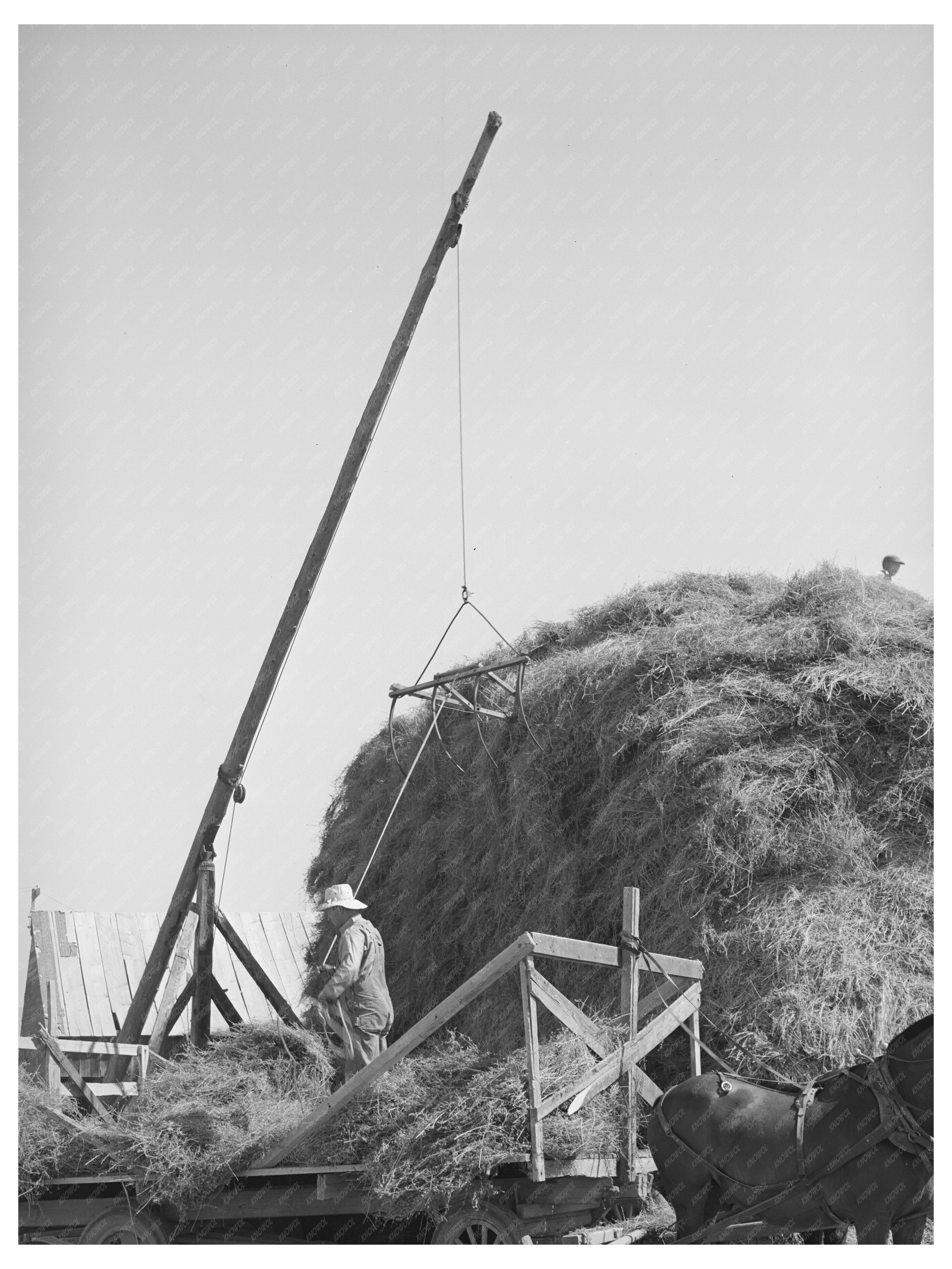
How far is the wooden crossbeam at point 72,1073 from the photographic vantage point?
313 inches

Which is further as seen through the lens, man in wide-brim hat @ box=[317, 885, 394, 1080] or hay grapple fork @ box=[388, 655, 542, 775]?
hay grapple fork @ box=[388, 655, 542, 775]

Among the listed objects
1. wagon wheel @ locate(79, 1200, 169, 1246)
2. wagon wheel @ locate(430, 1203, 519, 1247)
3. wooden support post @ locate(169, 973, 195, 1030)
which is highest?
wooden support post @ locate(169, 973, 195, 1030)

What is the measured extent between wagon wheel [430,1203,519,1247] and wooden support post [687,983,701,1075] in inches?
53.1

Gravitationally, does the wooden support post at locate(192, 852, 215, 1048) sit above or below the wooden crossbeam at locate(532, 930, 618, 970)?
below

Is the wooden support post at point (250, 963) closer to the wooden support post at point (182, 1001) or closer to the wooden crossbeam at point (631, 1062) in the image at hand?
the wooden support post at point (182, 1001)

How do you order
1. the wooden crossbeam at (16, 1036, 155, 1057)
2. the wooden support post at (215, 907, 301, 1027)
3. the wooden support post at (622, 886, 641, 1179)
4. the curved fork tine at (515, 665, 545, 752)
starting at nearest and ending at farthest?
the wooden support post at (622, 886, 641, 1179) → the curved fork tine at (515, 665, 545, 752) → the wooden support post at (215, 907, 301, 1027) → the wooden crossbeam at (16, 1036, 155, 1057)

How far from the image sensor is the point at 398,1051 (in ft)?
20.3

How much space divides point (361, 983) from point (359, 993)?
0.20 ft

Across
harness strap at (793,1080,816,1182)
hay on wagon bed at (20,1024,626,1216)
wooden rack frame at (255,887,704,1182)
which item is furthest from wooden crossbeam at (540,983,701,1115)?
harness strap at (793,1080,816,1182)

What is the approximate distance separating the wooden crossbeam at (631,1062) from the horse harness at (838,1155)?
1.10 feet

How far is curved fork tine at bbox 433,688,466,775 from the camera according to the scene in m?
9.13

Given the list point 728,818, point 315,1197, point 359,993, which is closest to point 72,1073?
point 359,993

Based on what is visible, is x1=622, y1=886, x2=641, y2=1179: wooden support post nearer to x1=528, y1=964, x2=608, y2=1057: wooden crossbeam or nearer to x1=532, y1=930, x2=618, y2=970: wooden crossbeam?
x1=532, y1=930, x2=618, y2=970: wooden crossbeam

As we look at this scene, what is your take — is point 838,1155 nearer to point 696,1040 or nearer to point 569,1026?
point 696,1040
